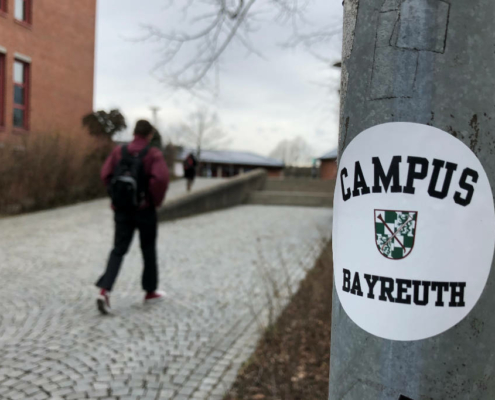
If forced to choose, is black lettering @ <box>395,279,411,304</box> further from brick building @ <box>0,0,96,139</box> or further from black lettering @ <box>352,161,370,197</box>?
brick building @ <box>0,0,96,139</box>

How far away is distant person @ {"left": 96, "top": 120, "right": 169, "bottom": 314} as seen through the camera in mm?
4891

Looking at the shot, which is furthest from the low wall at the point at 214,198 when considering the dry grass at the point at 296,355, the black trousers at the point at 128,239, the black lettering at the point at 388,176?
the black lettering at the point at 388,176

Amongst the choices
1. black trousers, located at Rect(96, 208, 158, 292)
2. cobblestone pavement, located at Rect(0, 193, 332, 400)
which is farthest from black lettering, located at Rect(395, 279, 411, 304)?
black trousers, located at Rect(96, 208, 158, 292)

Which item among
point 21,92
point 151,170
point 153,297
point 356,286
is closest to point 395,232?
point 356,286

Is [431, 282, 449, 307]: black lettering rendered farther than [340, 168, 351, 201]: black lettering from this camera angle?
No

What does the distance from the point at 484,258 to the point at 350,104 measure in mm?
470

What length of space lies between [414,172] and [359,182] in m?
0.14

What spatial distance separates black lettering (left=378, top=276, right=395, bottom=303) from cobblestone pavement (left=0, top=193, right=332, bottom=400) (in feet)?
8.15

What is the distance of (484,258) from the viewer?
3.59 ft

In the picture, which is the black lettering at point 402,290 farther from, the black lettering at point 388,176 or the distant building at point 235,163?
the distant building at point 235,163

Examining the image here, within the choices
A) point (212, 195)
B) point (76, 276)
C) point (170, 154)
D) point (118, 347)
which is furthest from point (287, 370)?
point (170, 154)

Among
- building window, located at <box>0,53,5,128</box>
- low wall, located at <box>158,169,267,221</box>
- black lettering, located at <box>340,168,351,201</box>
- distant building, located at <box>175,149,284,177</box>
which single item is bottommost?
distant building, located at <box>175,149,284,177</box>

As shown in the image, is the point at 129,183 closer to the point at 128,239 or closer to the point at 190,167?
the point at 128,239

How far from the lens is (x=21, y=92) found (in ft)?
53.9
